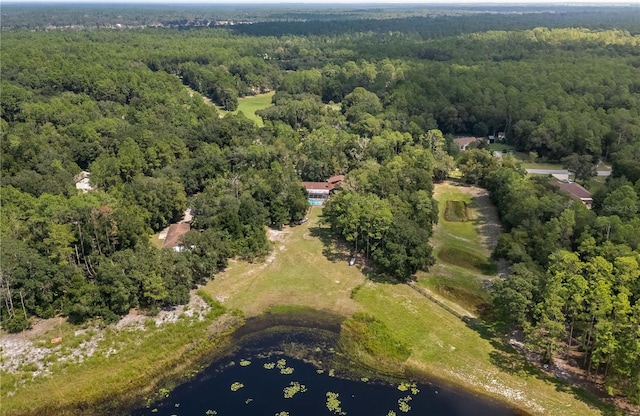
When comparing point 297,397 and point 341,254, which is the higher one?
point 341,254

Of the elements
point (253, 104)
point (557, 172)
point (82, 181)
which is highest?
point (253, 104)

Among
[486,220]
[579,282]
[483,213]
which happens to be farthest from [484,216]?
[579,282]

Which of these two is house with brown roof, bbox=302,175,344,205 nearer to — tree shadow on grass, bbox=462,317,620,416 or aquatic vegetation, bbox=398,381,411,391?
tree shadow on grass, bbox=462,317,620,416

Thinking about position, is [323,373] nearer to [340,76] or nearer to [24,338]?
[24,338]

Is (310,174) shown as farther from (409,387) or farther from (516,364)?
(516,364)

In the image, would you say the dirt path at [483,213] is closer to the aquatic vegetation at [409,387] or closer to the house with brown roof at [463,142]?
the house with brown roof at [463,142]

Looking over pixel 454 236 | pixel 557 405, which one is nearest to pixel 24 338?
pixel 557 405

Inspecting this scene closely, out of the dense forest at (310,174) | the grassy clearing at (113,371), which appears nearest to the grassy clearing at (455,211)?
the dense forest at (310,174)
